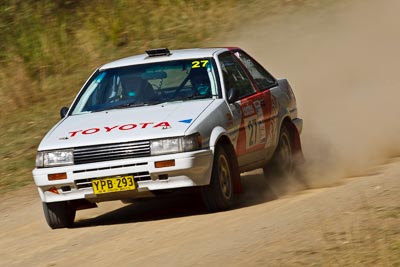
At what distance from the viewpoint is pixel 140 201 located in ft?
39.0

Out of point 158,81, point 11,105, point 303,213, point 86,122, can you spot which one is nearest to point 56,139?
point 86,122

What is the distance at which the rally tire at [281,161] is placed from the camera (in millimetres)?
11859

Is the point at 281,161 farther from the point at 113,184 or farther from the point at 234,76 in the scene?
the point at 113,184

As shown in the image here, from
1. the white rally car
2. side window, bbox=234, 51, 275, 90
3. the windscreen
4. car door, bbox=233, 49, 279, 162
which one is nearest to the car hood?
the white rally car

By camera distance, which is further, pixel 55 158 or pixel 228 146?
pixel 228 146

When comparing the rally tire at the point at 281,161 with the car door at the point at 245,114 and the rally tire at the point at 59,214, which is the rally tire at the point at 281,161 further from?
the rally tire at the point at 59,214

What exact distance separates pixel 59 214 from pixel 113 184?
2.73 feet

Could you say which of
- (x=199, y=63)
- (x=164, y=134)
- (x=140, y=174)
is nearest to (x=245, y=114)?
(x=199, y=63)

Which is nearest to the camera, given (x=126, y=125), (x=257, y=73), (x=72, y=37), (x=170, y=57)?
(x=126, y=125)

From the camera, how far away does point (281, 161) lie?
1191 centimetres

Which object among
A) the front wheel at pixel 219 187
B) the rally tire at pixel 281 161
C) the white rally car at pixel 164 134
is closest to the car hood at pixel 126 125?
the white rally car at pixel 164 134

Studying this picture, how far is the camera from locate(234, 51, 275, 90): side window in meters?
11.9

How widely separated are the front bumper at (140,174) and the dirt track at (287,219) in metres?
0.36

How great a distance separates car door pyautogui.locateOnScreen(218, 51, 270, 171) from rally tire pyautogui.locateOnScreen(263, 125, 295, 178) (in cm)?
49
